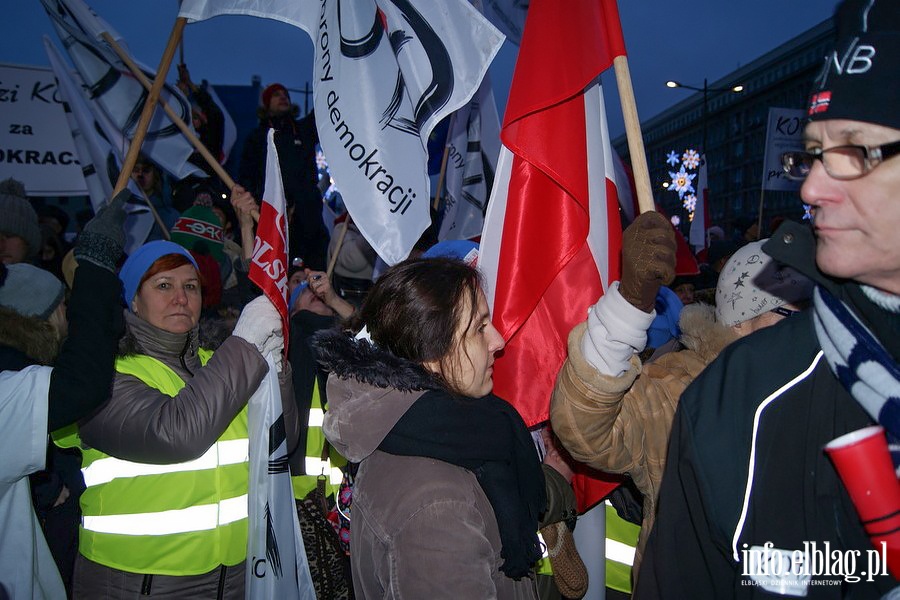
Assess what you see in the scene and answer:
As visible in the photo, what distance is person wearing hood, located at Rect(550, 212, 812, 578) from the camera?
1887 mm

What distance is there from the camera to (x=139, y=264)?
3.20 metres

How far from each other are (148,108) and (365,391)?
199 centimetres

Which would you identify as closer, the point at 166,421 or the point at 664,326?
the point at 166,421

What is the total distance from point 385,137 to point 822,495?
268cm

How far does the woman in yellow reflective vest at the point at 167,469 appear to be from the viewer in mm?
2602

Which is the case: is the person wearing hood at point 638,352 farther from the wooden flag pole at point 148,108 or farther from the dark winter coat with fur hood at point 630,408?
the wooden flag pole at point 148,108

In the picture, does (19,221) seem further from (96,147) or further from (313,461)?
(313,461)

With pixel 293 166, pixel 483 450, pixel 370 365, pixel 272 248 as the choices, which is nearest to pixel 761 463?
pixel 483 450

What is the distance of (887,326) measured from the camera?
1.35 meters

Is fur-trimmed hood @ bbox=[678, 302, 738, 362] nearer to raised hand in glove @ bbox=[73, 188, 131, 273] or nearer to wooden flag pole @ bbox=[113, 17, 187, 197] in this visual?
raised hand in glove @ bbox=[73, 188, 131, 273]

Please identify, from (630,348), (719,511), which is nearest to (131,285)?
(630,348)

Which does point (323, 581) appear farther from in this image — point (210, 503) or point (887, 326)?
point (887, 326)

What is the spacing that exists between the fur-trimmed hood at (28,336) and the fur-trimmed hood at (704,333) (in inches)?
110

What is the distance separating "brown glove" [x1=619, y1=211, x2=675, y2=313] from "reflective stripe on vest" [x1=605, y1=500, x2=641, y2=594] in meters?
1.49
